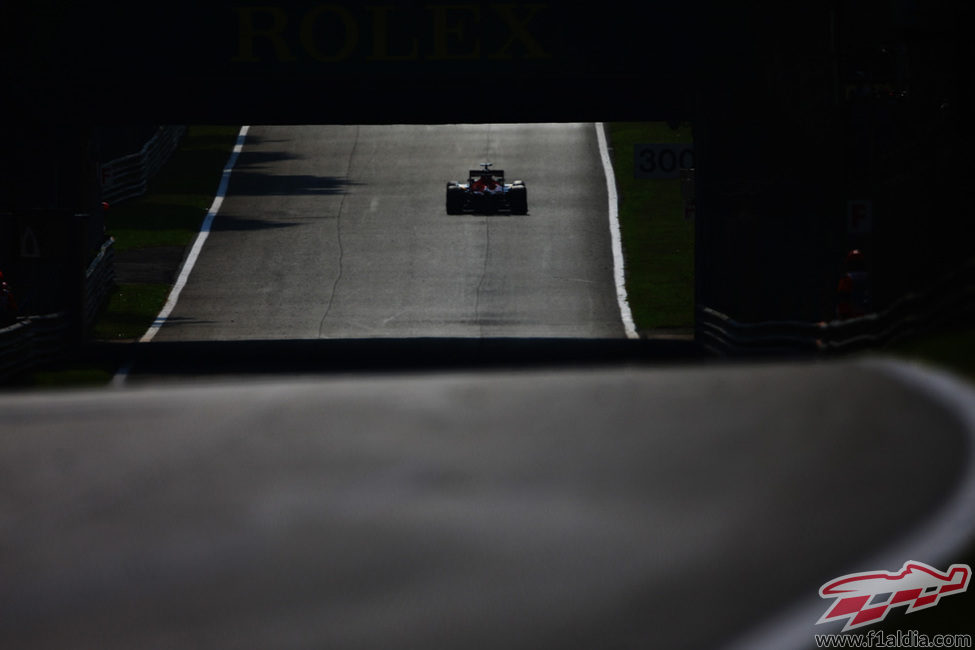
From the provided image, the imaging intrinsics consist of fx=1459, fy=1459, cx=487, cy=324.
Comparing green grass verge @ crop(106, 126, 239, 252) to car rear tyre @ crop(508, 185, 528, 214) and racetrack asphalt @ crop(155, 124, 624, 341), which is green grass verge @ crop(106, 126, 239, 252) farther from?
car rear tyre @ crop(508, 185, 528, 214)

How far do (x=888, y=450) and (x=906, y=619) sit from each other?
4.28 ft

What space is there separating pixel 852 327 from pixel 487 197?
101 ft

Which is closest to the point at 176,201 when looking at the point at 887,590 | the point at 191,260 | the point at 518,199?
the point at 191,260

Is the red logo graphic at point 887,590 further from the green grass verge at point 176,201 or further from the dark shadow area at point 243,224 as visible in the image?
the dark shadow area at point 243,224

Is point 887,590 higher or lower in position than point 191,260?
higher

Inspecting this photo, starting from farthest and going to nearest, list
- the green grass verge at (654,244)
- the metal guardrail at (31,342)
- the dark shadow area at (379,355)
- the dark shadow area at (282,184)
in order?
1. the dark shadow area at (282,184)
2. the green grass verge at (654,244)
3. the dark shadow area at (379,355)
4. the metal guardrail at (31,342)

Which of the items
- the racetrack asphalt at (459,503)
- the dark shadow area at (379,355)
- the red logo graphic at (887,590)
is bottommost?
the dark shadow area at (379,355)

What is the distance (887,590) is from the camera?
4840 millimetres

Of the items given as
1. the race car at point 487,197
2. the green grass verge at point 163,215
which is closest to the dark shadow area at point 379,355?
the green grass verge at point 163,215

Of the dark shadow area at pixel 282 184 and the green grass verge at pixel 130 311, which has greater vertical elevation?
the dark shadow area at pixel 282 184

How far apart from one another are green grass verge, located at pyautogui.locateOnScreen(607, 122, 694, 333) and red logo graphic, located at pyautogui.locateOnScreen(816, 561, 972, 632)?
1064 inches

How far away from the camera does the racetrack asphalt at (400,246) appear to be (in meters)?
33.8

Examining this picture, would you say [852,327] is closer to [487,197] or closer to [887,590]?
[887,590]

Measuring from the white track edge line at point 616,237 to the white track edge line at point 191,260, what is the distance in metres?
Result: 10.6
